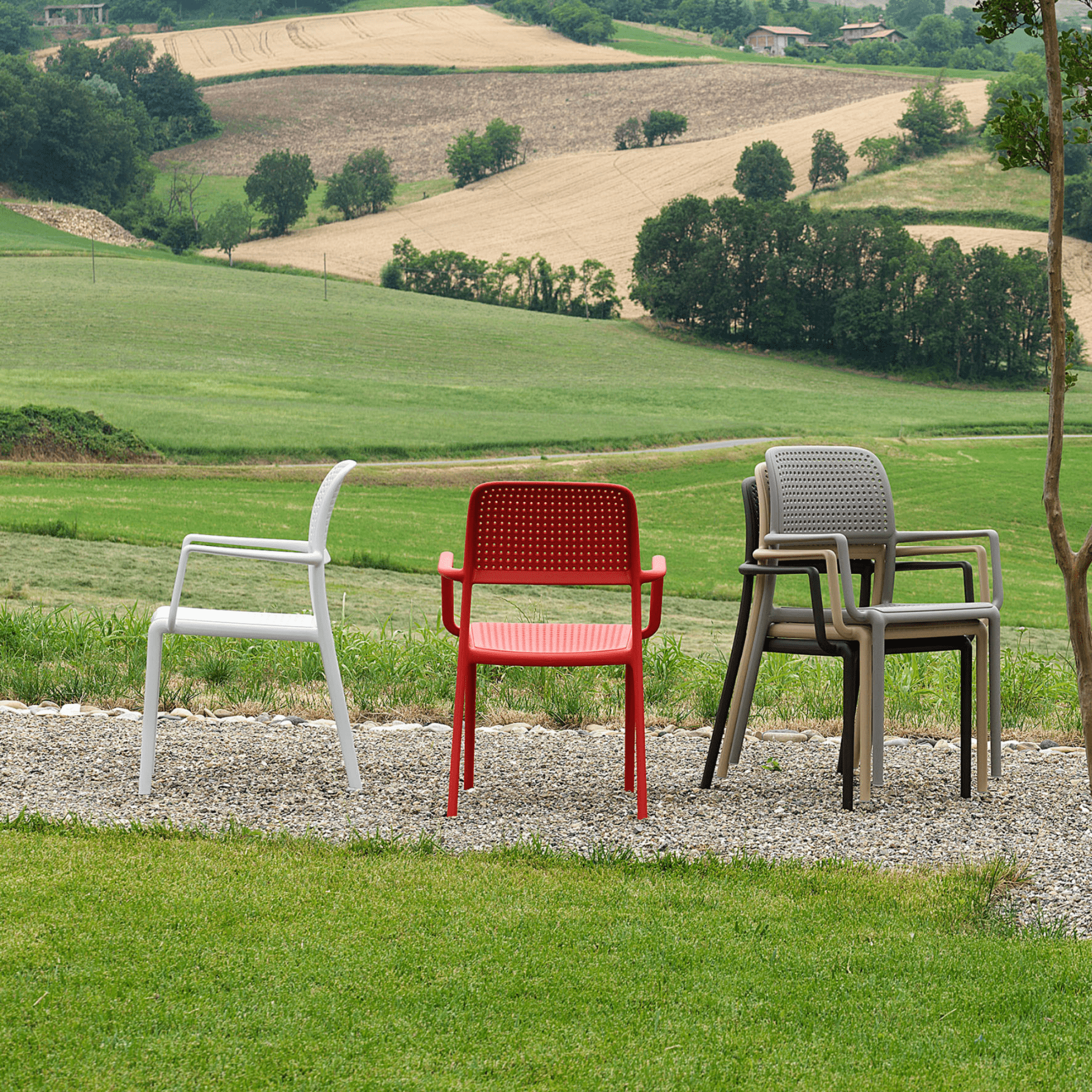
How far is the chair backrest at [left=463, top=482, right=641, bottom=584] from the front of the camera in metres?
4.82

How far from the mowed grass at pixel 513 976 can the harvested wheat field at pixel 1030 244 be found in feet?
250

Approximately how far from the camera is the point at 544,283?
77.8 meters

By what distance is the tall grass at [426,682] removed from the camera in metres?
6.58

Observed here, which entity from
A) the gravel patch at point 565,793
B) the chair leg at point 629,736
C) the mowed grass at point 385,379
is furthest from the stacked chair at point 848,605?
the mowed grass at point 385,379

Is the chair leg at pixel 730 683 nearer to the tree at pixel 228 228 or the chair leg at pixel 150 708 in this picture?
the chair leg at pixel 150 708

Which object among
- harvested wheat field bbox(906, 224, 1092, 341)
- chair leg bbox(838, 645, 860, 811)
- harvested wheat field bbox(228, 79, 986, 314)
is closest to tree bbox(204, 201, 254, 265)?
harvested wheat field bbox(228, 79, 986, 314)

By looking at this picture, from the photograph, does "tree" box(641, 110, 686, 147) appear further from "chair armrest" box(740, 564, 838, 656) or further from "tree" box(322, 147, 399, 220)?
"chair armrest" box(740, 564, 838, 656)

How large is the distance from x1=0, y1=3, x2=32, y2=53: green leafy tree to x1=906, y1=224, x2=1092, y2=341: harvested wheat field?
11828 centimetres

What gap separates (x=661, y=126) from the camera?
118250 mm

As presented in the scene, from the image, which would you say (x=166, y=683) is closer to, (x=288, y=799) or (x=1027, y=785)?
(x=288, y=799)

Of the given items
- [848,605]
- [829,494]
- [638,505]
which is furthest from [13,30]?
[848,605]

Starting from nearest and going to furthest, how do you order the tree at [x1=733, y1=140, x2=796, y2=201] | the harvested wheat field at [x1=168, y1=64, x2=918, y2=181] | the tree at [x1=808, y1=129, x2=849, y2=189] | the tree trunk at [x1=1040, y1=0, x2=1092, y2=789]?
the tree trunk at [x1=1040, y1=0, x2=1092, y2=789], the tree at [x1=733, y1=140, x2=796, y2=201], the tree at [x1=808, y1=129, x2=849, y2=189], the harvested wheat field at [x1=168, y1=64, x2=918, y2=181]

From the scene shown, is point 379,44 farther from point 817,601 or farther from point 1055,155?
point 1055,155

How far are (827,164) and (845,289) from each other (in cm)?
3237
